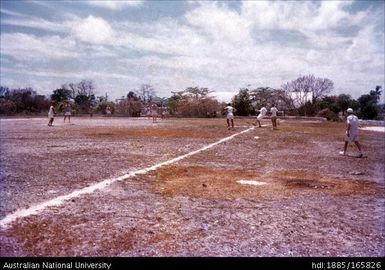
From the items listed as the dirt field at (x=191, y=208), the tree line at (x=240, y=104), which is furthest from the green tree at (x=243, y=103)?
the dirt field at (x=191, y=208)

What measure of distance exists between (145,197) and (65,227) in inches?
90.7

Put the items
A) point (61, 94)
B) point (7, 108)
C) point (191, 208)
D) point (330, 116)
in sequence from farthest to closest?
point (61, 94) → point (7, 108) → point (330, 116) → point (191, 208)

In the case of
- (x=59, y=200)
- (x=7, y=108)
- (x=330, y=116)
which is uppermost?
(x=7, y=108)

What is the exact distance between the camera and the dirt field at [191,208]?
17.8ft

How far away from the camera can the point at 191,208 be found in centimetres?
729

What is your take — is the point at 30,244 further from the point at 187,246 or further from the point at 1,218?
the point at 187,246

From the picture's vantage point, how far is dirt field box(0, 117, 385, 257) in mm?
5418

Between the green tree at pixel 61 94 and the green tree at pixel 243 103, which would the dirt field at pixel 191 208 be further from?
the green tree at pixel 61 94

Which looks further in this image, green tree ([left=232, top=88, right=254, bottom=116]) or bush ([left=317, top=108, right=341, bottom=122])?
green tree ([left=232, top=88, right=254, bottom=116])

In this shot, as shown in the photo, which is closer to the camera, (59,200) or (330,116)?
(59,200)
